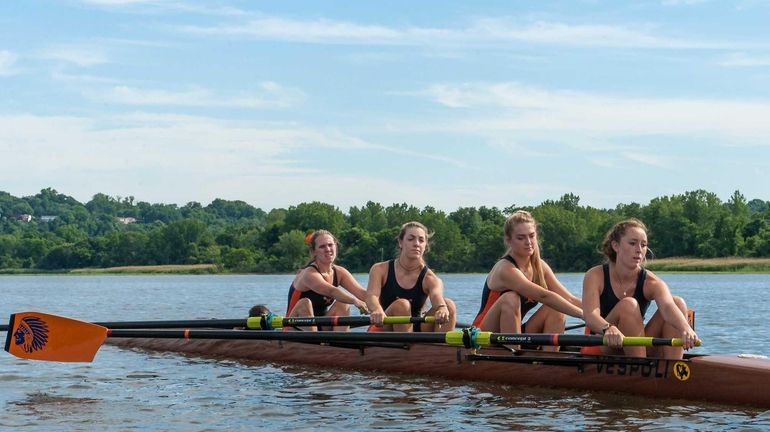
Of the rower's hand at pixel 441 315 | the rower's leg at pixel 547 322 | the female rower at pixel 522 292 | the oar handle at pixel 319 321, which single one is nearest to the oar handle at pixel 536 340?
the female rower at pixel 522 292

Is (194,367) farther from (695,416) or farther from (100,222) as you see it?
(100,222)

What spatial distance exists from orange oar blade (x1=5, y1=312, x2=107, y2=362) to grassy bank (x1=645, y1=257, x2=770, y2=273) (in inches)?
2577

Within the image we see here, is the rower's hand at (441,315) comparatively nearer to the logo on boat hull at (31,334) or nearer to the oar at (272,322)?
the oar at (272,322)

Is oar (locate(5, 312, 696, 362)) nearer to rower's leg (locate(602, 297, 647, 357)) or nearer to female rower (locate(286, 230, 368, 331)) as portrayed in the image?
female rower (locate(286, 230, 368, 331))

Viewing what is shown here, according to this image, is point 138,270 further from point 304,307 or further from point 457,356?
point 457,356

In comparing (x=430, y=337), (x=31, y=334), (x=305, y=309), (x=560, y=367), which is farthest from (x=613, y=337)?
(x=31, y=334)

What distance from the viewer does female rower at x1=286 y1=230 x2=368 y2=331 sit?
40.5 feet

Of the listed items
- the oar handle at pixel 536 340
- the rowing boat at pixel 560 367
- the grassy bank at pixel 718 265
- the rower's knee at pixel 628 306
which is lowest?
the rowing boat at pixel 560 367

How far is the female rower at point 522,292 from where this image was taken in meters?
9.69

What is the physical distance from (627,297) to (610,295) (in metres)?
0.19

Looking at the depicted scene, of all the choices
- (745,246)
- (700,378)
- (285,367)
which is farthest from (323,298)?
(745,246)

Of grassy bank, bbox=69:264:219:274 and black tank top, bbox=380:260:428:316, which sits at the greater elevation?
grassy bank, bbox=69:264:219:274

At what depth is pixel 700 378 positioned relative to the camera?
28.1 feet

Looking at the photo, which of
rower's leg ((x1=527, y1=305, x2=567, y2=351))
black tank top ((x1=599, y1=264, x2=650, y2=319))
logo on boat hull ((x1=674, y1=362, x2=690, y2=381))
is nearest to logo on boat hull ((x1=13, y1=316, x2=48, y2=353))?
rower's leg ((x1=527, y1=305, x2=567, y2=351))
